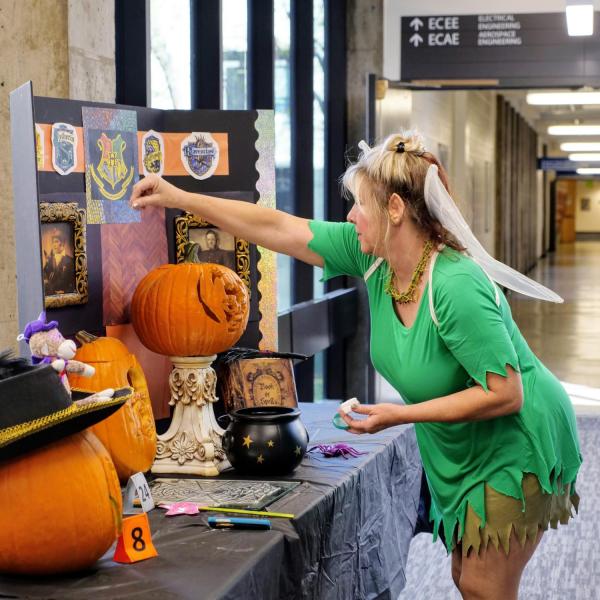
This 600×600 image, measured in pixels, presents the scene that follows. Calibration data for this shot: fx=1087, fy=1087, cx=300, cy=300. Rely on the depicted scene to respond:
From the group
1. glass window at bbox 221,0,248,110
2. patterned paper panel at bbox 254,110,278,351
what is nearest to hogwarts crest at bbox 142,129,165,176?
patterned paper panel at bbox 254,110,278,351

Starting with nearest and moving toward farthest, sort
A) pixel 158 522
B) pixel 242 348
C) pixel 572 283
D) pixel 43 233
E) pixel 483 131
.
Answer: pixel 158 522 < pixel 43 233 < pixel 242 348 < pixel 483 131 < pixel 572 283

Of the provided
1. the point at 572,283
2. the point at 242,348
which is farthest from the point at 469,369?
the point at 572,283

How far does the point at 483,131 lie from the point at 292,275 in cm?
949

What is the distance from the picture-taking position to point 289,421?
2.43 metres

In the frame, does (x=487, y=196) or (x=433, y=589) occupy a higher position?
(x=487, y=196)

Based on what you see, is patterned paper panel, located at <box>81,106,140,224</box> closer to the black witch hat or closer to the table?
the table

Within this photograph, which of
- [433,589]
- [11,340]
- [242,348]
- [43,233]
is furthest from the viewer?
[433,589]

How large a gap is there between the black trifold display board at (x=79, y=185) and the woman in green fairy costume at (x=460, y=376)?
0.66 metres

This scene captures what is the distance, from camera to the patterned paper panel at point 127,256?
2635mm

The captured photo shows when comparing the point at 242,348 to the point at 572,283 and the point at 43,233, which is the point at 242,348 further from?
the point at 572,283

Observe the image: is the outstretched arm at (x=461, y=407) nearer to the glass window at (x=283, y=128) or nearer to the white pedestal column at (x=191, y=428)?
the white pedestal column at (x=191, y=428)

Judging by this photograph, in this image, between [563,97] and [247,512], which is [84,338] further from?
[563,97]

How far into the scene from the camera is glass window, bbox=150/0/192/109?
478cm

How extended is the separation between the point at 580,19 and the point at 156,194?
5111mm
